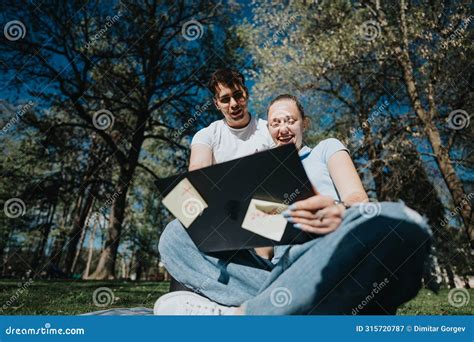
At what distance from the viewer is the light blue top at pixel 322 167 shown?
2475 millimetres

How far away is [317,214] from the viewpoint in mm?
1820

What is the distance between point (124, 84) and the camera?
14.7 metres

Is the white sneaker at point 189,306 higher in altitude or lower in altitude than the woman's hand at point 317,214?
lower

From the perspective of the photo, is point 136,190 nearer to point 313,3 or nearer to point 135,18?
point 135,18

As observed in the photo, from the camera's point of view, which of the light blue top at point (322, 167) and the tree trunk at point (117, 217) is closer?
the light blue top at point (322, 167)
